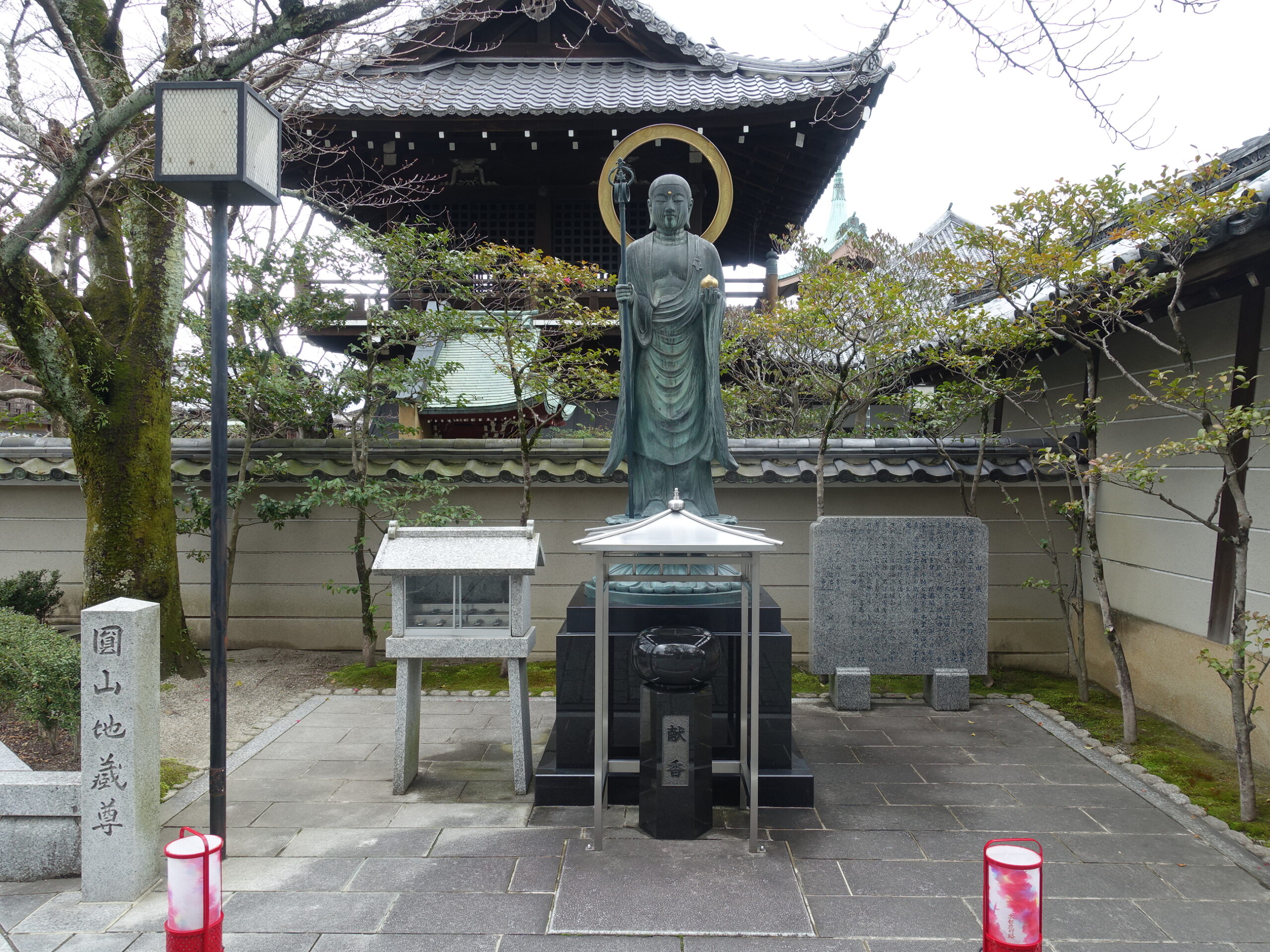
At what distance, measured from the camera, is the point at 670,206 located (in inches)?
219

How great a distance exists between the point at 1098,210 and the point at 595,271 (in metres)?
4.88

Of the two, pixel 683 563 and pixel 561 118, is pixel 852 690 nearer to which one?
pixel 683 563

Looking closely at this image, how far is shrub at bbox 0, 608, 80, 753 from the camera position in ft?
16.0

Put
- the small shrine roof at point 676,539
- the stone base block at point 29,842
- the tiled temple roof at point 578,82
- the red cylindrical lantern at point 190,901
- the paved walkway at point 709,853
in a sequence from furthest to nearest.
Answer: the tiled temple roof at point 578,82, the small shrine roof at point 676,539, the stone base block at point 29,842, the paved walkway at point 709,853, the red cylindrical lantern at point 190,901

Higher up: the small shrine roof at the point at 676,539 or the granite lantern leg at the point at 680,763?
the small shrine roof at the point at 676,539

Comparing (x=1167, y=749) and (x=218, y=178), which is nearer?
(x=218, y=178)

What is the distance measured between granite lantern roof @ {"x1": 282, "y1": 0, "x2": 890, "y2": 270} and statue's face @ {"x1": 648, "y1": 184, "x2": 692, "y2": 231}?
178 inches

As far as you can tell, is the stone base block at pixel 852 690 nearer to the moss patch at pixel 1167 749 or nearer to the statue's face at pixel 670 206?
the moss patch at pixel 1167 749

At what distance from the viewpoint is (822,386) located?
8758 mm

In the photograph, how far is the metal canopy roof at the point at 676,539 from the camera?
158 inches

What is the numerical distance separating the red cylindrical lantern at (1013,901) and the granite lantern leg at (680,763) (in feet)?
6.13

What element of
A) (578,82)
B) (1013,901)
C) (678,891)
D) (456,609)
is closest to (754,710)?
(678,891)

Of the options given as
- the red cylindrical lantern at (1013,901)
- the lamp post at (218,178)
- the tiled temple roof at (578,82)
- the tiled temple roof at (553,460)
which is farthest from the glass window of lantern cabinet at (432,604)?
the tiled temple roof at (578,82)

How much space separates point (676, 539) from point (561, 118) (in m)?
8.21
